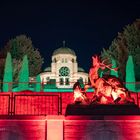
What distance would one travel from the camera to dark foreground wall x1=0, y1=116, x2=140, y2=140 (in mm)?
12000

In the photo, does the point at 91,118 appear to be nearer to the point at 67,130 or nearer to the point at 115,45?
the point at 67,130

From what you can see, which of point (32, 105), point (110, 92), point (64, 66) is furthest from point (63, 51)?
point (110, 92)

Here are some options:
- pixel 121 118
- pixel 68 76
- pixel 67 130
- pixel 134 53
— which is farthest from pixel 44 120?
pixel 68 76

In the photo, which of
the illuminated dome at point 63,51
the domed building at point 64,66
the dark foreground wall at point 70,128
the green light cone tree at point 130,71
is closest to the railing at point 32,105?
the dark foreground wall at point 70,128

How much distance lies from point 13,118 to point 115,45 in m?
26.6

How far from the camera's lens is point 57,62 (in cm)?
6969

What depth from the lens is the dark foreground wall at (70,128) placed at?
472 inches

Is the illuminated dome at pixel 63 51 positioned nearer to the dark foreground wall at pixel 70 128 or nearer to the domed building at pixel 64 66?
the domed building at pixel 64 66

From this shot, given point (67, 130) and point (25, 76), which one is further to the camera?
point (25, 76)

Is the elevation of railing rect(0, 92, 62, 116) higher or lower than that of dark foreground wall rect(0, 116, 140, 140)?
higher

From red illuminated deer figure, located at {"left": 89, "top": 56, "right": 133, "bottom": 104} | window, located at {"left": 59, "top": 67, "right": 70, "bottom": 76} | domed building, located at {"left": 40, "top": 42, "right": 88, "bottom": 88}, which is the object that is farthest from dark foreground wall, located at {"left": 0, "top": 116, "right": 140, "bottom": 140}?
window, located at {"left": 59, "top": 67, "right": 70, "bottom": 76}

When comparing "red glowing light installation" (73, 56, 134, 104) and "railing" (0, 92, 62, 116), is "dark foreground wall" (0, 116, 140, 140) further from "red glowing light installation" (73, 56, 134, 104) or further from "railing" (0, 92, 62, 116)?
"railing" (0, 92, 62, 116)

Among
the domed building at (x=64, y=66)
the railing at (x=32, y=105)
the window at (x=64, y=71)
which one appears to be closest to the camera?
the railing at (x=32, y=105)

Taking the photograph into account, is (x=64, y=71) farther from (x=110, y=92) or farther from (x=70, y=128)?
(x=70, y=128)
